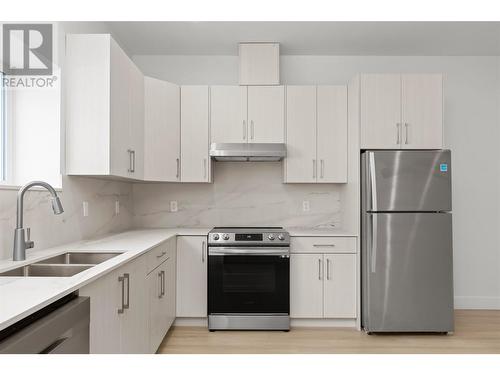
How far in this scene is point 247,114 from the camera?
3547mm

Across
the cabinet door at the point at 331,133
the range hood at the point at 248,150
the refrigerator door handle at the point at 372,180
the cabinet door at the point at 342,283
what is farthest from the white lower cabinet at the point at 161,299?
the refrigerator door handle at the point at 372,180

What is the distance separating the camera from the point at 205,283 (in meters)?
3.26

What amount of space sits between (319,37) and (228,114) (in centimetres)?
112

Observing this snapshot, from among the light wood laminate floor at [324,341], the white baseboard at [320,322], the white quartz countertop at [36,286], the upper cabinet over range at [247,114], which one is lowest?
the light wood laminate floor at [324,341]

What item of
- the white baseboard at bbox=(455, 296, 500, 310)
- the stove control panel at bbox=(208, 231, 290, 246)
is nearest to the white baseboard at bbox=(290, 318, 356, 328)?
the stove control panel at bbox=(208, 231, 290, 246)

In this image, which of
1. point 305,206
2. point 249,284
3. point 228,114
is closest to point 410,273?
point 305,206

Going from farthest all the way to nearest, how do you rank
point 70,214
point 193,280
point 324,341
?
point 193,280 → point 324,341 → point 70,214

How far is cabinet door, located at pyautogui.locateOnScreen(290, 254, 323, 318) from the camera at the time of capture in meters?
3.23

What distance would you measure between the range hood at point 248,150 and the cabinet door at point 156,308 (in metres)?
1.18

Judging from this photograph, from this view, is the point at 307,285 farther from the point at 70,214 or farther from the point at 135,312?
the point at 70,214

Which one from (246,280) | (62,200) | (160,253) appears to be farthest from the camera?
(246,280)

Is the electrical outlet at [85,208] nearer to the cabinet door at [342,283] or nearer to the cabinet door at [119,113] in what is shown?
the cabinet door at [119,113]

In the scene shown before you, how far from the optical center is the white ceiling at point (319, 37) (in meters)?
3.23

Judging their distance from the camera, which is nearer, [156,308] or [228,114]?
[156,308]
